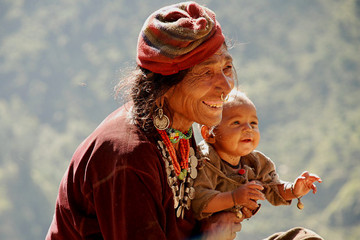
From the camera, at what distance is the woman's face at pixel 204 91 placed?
2.56 metres

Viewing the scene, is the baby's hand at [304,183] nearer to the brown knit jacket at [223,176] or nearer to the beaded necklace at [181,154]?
the brown knit jacket at [223,176]

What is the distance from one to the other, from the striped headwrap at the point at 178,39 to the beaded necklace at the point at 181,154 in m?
0.34

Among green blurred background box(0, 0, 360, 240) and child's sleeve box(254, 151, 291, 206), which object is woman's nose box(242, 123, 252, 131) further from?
green blurred background box(0, 0, 360, 240)

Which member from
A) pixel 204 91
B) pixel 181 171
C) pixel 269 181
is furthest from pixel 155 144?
pixel 269 181

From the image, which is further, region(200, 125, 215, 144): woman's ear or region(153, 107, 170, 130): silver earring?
region(200, 125, 215, 144): woman's ear

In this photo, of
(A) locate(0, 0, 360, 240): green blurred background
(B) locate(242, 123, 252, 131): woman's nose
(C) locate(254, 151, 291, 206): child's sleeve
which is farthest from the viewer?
(A) locate(0, 0, 360, 240): green blurred background

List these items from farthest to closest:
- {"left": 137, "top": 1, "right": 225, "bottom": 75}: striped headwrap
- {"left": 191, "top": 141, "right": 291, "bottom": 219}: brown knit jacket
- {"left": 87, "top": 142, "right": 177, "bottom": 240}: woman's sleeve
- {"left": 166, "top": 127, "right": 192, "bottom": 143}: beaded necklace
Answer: {"left": 191, "top": 141, "right": 291, "bottom": 219}: brown knit jacket, {"left": 166, "top": 127, "right": 192, "bottom": 143}: beaded necklace, {"left": 137, "top": 1, "right": 225, "bottom": 75}: striped headwrap, {"left": 87, "top": 142, "right": 177, "bottom": 240}: woman's sleeve

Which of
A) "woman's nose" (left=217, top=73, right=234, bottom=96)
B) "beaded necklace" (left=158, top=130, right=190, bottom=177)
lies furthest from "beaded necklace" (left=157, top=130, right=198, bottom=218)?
"woman's nose" (left=217, top=73, right=234, bottom=96)

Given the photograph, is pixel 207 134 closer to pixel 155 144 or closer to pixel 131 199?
pixel 155 144

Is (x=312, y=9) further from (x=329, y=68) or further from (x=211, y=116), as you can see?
(x=211, y=116)

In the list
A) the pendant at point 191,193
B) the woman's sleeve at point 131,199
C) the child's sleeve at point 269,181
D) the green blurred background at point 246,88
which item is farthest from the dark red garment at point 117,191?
the green blurred background at point 246,88

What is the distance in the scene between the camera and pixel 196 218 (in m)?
2.79

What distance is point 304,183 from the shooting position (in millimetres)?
2805

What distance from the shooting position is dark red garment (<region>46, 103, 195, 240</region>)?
7.50 feet
